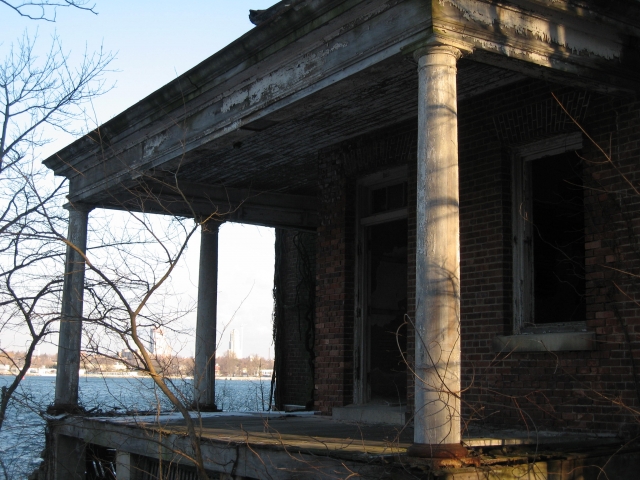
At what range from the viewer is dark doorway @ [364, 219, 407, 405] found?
10.5 m

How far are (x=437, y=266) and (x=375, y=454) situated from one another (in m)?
1.41

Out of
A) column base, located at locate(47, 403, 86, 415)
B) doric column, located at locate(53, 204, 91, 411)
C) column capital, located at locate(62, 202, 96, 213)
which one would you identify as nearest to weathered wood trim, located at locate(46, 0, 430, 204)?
column capital, located at locate(62, 202, 96, 213)

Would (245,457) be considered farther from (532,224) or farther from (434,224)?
(532,224)

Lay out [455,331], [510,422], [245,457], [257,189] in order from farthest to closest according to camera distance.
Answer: [257,189], [510,422], [245,457], [455,331]

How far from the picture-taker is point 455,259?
562cm

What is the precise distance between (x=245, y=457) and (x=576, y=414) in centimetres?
307

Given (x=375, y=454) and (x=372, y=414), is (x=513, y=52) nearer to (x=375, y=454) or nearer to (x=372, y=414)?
(x=375, y=454)

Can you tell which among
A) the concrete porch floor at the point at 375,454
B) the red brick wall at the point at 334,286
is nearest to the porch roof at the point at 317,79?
the red brick wall at the point at 334,286

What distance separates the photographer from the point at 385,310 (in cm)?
1068

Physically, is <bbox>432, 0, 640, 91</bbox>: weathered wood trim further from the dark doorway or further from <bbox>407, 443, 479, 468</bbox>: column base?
the dark doorway

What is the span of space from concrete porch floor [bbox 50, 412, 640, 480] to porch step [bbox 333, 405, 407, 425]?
0.40 meters

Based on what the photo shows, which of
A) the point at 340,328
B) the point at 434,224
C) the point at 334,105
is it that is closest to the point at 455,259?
the point at 434,224

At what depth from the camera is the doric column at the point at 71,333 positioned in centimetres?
1106

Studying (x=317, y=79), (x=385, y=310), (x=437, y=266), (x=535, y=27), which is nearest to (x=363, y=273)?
(x=385, y=310)
